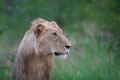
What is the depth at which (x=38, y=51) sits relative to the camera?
1111 cm

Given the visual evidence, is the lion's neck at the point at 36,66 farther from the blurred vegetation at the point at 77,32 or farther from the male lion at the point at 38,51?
the blurred vegetation at the point at 77,32

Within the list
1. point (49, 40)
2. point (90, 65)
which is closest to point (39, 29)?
point (49, 40)

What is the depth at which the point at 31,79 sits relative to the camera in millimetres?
11258

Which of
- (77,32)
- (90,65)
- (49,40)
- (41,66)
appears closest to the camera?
(49,40)

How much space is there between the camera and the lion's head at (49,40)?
36.0 ft

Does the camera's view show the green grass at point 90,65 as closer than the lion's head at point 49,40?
No

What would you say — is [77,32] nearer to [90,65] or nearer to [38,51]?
[90,65]

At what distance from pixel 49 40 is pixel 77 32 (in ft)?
24.2

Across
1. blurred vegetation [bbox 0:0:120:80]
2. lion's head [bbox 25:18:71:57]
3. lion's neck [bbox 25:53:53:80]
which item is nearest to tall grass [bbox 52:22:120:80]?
blurred vegetation [bbox 0:0:120:80]

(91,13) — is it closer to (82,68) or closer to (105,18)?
(105,18)

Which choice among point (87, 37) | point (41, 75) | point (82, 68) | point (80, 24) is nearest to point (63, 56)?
point (41, 75)

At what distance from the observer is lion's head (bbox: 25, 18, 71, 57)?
11.0 m

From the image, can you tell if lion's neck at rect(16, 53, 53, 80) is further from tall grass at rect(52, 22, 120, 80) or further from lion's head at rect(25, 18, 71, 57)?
tall grass at rect(52, 22, 120, 80)

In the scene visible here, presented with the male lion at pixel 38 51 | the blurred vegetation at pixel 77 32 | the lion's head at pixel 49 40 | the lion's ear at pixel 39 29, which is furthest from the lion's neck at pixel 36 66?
the blurred vegetation at pixel 77 32
